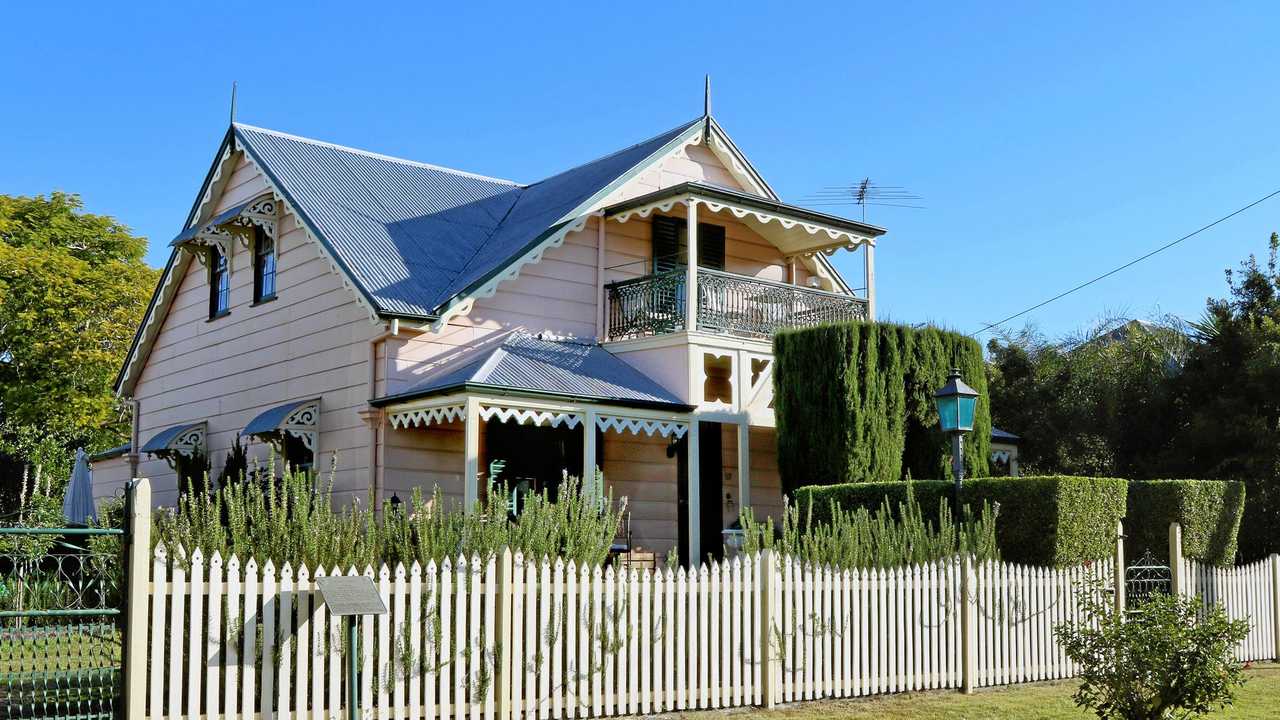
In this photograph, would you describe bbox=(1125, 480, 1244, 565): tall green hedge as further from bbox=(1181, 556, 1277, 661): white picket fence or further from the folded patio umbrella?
the folded patio umbrella

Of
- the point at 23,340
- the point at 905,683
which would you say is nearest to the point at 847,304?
the point at 905,683

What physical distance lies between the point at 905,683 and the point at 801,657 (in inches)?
52.7

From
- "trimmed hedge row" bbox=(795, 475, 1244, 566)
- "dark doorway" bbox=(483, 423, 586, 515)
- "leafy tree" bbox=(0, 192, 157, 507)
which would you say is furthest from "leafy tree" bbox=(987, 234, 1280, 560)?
"leafy tree" bbox=(0, 192, 157, 507)

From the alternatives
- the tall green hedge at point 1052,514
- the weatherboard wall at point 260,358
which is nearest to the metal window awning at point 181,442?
the weatherboard wall at point 260,358

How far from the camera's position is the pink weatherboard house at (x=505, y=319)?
57.7 ft

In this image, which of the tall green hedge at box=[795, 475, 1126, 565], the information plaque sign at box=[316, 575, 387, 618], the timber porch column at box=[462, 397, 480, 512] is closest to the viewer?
the information plaque sign at box=[316, 575, 387, 618]

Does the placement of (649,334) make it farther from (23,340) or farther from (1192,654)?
(23,340)

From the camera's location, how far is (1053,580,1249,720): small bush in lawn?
9.28 m

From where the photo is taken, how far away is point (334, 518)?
1020 cm

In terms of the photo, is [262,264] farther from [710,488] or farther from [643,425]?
[710,488]

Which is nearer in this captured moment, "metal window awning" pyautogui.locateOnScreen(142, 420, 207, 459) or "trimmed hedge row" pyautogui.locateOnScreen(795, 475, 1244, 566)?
"trimmed hedge row" pyautogui.locateOnScreen(795, 475, 1244, 566)

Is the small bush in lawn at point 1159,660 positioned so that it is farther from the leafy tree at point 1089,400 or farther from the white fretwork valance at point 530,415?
the leafy tree at point 1089,400

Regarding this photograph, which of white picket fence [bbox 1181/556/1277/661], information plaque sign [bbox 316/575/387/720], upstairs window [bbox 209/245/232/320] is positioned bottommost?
white picket fence [bbox 1181/556/1277/661]

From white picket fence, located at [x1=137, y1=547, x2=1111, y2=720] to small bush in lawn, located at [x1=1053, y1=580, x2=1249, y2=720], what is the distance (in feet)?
8.67
